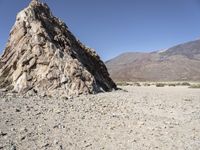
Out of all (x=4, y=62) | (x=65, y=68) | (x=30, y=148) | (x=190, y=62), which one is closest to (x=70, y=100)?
(x=65, y=68)

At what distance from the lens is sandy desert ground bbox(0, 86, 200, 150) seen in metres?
7.86

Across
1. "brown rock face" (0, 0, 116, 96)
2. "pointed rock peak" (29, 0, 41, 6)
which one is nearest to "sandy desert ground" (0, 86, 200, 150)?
"brown rock face" (0, 0, 116, 96)

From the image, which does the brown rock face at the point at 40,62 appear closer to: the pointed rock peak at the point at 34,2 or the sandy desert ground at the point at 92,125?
the pointed rock peak at the point at 34,2

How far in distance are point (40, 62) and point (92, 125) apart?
7.02 meters

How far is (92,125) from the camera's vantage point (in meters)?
9.39

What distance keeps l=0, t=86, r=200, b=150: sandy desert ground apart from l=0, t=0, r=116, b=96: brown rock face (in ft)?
6.61

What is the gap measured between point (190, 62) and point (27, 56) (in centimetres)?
12398

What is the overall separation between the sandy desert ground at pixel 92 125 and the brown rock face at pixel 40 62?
2014 mm

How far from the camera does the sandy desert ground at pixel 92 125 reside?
786 centimetres

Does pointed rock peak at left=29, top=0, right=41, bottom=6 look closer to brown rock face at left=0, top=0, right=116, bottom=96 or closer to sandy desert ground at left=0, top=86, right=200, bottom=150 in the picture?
brown rock face at left=0, top=0, right=116, bottom=96

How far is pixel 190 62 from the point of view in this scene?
133 metres

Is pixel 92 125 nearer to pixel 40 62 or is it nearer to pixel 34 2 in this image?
pixel 40 62

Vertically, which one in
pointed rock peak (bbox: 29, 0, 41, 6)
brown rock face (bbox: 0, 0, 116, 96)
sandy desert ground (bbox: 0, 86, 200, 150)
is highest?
pointed rock peak (bbox: 29, 0, 41, 6)

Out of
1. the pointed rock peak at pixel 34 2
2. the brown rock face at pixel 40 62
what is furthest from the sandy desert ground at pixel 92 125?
the pointed rock peak at pixel 34 2
